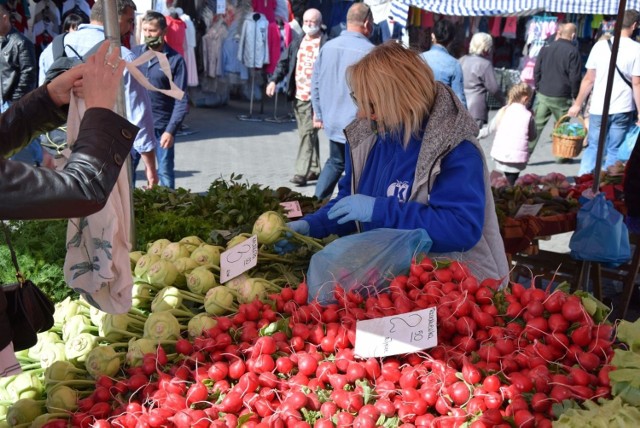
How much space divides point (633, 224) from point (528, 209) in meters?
0.73

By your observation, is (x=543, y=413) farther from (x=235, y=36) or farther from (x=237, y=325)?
(x=235, y=36)

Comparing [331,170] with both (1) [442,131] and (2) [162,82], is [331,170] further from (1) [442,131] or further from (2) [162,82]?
(1) [442,131]

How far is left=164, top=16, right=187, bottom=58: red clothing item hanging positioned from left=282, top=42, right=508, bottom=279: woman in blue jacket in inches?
335

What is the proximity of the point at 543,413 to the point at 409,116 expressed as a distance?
1221 millimetres

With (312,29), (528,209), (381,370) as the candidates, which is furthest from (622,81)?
(381,370)

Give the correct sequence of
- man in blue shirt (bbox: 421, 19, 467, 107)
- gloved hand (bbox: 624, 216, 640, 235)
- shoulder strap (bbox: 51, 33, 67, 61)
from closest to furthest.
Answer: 1. gloved hand (bbox: 624, 216, 640, 235)
2. shoulder strap (bbox: 51, 33, 67, 61)
3. man in blue shirt (bbox: 421, 19, 467, 107)

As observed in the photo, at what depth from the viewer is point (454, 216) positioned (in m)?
2.53

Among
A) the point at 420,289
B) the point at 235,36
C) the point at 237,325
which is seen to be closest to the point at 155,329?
the point at 237,325

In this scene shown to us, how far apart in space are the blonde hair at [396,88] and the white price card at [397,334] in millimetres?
846

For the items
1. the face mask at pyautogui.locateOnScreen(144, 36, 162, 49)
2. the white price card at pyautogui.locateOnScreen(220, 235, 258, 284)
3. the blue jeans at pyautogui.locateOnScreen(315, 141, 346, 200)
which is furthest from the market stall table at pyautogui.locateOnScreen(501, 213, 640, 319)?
the face mask at pyautogui.locateOnScreen(144, 36, 162, 49)

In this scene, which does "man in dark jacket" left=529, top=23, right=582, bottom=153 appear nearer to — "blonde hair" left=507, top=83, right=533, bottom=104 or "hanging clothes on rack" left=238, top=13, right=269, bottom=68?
"blonde hair" left=507, top=83, right=533, bottom=104

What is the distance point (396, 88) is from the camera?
2580 millimetres

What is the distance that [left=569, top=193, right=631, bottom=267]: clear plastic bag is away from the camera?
4.15 m

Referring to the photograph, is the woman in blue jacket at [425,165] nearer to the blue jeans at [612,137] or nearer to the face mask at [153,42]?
the face mask at [153,42]
